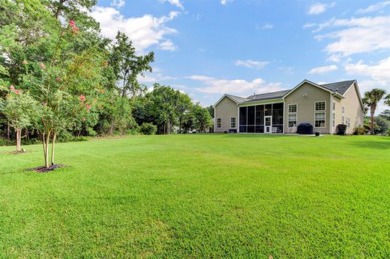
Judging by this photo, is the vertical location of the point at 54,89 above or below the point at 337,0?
below

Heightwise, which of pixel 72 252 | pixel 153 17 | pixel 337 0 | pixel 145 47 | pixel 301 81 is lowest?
pixel 72 252

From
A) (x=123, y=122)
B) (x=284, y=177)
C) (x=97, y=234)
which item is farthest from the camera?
(x=123, y=122)

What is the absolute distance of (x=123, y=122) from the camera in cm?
2453

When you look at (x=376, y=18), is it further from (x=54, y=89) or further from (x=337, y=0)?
(x=54, y=89)

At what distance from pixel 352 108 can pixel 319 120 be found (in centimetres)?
653

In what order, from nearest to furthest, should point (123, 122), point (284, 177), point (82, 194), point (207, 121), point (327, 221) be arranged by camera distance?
point (327, 221)
point (82, 194)
point (284, 177)
point (123, 122)
point (207, 121)

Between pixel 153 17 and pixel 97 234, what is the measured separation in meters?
17.0

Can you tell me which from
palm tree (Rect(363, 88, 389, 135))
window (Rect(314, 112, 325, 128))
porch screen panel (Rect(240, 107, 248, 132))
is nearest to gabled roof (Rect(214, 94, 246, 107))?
porch screen panel (Rect(240, 107, 248, 132))

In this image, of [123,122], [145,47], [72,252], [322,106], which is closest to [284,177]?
[72,252]

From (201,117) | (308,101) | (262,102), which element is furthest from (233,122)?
(308,101)

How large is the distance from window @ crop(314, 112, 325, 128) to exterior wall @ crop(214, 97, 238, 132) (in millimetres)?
10078

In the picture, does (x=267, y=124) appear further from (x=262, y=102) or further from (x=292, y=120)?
(x=292, y=120)

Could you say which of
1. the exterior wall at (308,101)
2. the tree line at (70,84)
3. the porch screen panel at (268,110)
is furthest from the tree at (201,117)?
the exterior wall at (308,101)

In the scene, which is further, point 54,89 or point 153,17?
point 153,17
